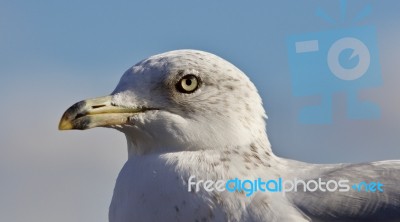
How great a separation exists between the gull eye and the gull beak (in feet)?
1.28

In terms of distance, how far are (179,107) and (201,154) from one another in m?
0.39

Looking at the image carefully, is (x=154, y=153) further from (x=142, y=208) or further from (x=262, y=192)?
(x=262, y=192)

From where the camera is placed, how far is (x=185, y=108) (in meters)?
5.61

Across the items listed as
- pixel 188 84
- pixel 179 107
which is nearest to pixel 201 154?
pixel 179 107

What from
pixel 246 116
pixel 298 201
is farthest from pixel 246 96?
pixel 298 201

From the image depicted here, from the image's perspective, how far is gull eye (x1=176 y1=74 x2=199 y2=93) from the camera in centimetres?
563

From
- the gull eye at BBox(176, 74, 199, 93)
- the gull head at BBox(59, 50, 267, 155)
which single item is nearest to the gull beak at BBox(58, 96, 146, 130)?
the gull head at BBox(59, 50, 267, 155)

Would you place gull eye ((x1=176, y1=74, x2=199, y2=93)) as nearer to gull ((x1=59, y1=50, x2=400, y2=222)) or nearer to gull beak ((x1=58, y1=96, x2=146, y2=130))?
gull ((x1=59, y1=50, x2=400, y2=222))

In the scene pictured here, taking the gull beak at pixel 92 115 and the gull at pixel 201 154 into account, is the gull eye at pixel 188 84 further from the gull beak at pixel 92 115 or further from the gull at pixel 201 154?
the gull beak at pixel 92 115

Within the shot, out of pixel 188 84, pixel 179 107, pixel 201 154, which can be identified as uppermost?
pixel 188 84

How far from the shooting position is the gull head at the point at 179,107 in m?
5.51

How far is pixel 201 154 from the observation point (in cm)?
544

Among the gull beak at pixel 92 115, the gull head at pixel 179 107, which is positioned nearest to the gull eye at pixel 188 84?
the gull head at pixel 179 107

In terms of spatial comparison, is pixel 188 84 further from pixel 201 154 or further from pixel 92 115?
pixel 92 115
